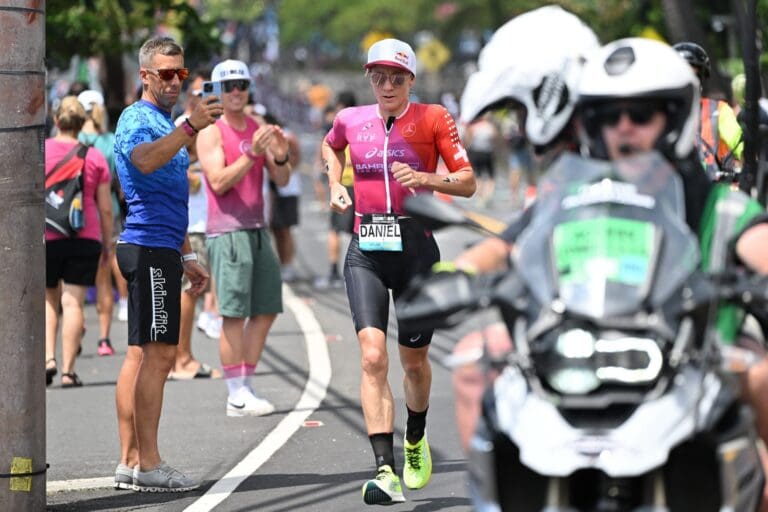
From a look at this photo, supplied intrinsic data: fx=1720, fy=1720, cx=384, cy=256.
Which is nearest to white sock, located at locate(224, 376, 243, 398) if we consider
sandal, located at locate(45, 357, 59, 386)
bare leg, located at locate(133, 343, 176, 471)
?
sandal, located at locate(45, 357, 59, 386)

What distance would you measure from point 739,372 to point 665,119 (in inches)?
27.4

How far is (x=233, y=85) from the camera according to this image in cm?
1016

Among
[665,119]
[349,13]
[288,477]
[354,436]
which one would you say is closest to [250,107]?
[354,436]

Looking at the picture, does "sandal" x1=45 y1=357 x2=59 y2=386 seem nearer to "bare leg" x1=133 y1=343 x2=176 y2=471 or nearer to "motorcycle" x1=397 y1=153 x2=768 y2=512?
"bare leg" x1=133 y1=343 x2=176 y2=471

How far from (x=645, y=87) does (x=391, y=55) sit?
3.50 m

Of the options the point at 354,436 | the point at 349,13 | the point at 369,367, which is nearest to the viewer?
the point at 369,367

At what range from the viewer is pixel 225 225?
34.3 feet

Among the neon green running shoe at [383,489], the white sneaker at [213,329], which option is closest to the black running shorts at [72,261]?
the white sneaker at [213,329]

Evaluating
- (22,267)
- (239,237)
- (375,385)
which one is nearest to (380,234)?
(375,385)

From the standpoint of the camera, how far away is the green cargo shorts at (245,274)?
10211 mm

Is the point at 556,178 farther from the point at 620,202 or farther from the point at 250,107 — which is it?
the point at 250,107

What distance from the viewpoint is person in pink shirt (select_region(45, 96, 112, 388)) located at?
11281mm

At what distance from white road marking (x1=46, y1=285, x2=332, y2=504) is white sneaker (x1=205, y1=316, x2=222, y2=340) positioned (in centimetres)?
70

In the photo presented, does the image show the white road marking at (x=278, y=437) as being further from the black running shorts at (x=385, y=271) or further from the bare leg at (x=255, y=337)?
the black running shorts at (x=385, y=271)
